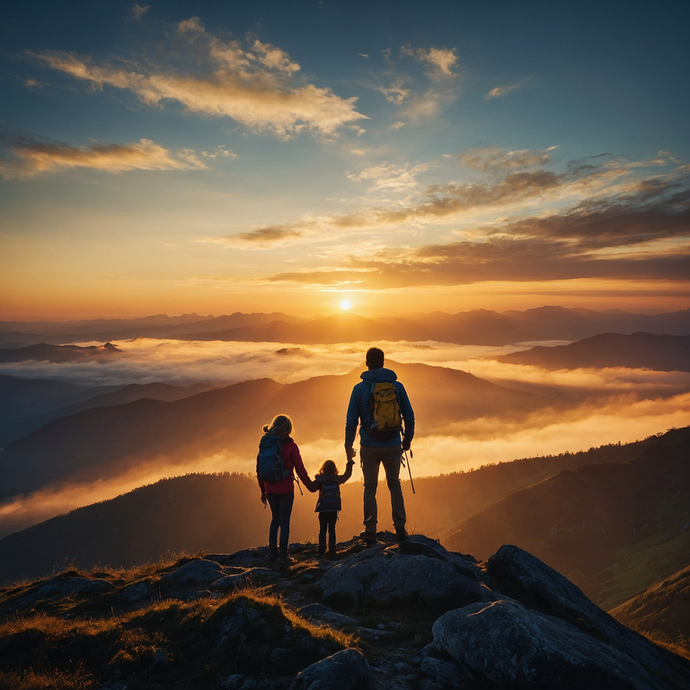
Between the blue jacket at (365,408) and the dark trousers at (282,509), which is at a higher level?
the blue jacket at (365,408)

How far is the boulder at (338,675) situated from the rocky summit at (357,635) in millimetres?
16

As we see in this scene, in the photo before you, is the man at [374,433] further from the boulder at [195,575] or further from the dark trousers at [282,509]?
the boulder at [195,575]

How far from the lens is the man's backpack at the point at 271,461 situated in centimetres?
1098

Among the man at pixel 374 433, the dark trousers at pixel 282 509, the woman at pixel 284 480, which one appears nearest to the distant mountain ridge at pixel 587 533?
the dark trousers at pixel 282 509

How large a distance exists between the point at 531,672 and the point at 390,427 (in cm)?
558

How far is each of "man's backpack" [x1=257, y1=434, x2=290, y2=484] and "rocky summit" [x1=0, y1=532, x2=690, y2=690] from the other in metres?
2.57

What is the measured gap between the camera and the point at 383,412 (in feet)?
33.2

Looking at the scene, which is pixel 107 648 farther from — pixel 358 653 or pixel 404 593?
pixel 404 593

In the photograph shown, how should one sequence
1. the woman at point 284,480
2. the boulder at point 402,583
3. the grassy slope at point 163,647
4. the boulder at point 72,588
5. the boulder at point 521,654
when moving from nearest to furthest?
the boulder at point 521,654
the grassy slope at point 163,647
the boulder at point 402,583
the boulder at point 72,588
the woman at point 284,480

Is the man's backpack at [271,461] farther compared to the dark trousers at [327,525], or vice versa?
the dark trousers at [327,525]

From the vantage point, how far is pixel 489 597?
26.7ft

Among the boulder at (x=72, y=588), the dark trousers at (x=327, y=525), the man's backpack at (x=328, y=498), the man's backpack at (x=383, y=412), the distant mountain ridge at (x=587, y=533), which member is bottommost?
the distant mountain ridge at (x=587, y=533)

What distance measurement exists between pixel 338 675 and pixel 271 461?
6.44m

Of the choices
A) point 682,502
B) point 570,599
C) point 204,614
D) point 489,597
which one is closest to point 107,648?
point 204,614
